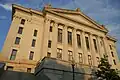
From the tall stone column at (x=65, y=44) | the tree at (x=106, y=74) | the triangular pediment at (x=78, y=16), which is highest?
the triangular pediment at (x=78, y=16)

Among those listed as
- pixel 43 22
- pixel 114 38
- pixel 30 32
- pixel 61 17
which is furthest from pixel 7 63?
pixel 114 38

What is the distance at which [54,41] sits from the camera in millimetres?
26828

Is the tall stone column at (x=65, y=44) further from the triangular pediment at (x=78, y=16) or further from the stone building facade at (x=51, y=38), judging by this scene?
the triangular pediment at (x=78, y=16)

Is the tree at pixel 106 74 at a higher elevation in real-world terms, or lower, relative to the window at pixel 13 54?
lower

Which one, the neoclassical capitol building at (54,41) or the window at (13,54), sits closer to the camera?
the neoclassical capitol building at (54,41)

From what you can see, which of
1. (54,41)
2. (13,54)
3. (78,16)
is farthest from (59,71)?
(78,16)

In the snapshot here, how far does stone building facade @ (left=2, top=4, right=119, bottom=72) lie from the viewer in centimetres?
2383

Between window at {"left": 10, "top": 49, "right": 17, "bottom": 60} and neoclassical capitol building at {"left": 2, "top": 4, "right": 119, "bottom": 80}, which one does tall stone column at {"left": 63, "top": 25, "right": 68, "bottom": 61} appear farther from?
window at {"left": 10, "top": 49, "right": 17, "bottom": 60}

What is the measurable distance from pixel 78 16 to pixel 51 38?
39.0ft

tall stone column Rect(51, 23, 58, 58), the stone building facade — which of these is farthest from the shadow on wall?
tall stone column Rect(51, 23, 58, 58)

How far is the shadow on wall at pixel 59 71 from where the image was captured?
16.7 metres

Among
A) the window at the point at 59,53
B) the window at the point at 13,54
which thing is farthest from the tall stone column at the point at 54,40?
the window at the point at 13,54

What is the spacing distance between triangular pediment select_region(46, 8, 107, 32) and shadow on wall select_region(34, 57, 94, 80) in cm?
1597

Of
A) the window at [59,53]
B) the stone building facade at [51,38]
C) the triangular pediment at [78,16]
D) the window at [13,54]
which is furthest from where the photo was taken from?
the triangular pediment at [78,16]
